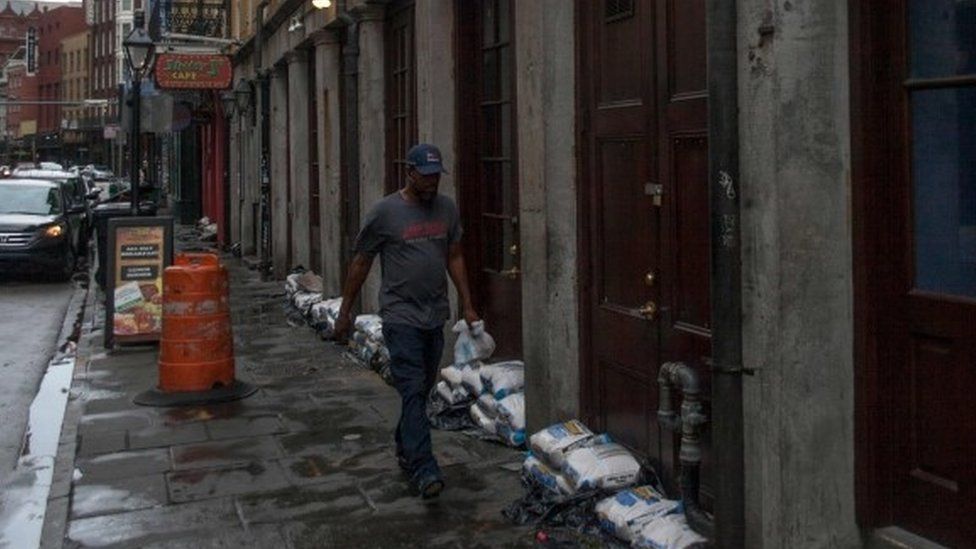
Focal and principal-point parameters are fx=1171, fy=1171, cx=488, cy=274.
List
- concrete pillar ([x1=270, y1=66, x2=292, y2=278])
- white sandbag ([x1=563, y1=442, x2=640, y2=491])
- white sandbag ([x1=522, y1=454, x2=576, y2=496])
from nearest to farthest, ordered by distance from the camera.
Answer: white sandbag ([x1=563, y1=442, x2=640, y2=491])
white sandbag ([x1=522, y1=454, x2=576, y2=496])
concrete pillar ([x1=270, y1=66, x2=292, y2=278])

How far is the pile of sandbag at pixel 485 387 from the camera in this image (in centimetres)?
761

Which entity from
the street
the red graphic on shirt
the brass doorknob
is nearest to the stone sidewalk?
the street

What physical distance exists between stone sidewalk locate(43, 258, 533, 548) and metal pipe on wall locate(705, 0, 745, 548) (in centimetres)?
134

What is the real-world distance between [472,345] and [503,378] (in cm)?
35

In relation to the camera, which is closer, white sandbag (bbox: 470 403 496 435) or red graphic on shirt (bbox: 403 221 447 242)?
red graphic on shirt (bbox: 403 221 447 242)

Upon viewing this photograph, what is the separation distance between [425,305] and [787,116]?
280 cm

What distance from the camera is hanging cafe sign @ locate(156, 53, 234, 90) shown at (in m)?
20.9

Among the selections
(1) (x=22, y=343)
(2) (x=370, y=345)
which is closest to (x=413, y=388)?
(2) (x=370, y=345)

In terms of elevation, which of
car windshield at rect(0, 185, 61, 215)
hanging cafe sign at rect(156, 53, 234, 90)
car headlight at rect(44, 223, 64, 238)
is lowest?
car headlight at rect(44, 223, 64, 238)

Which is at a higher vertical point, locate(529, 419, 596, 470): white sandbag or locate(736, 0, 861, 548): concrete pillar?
locate(736, 0, 861, 548): concrete pillar

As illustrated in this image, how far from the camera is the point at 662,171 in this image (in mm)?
5902

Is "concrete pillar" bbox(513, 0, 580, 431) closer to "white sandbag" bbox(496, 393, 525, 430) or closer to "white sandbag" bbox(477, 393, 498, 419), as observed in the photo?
"white sandbag" bbox(496, 393, 525, 430)

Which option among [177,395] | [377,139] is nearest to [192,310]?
[177,395]

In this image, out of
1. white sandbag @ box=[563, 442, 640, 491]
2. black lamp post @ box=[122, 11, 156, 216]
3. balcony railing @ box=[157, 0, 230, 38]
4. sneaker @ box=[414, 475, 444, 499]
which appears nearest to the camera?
white sandbag @ box=[563, 442, 640, 491]
